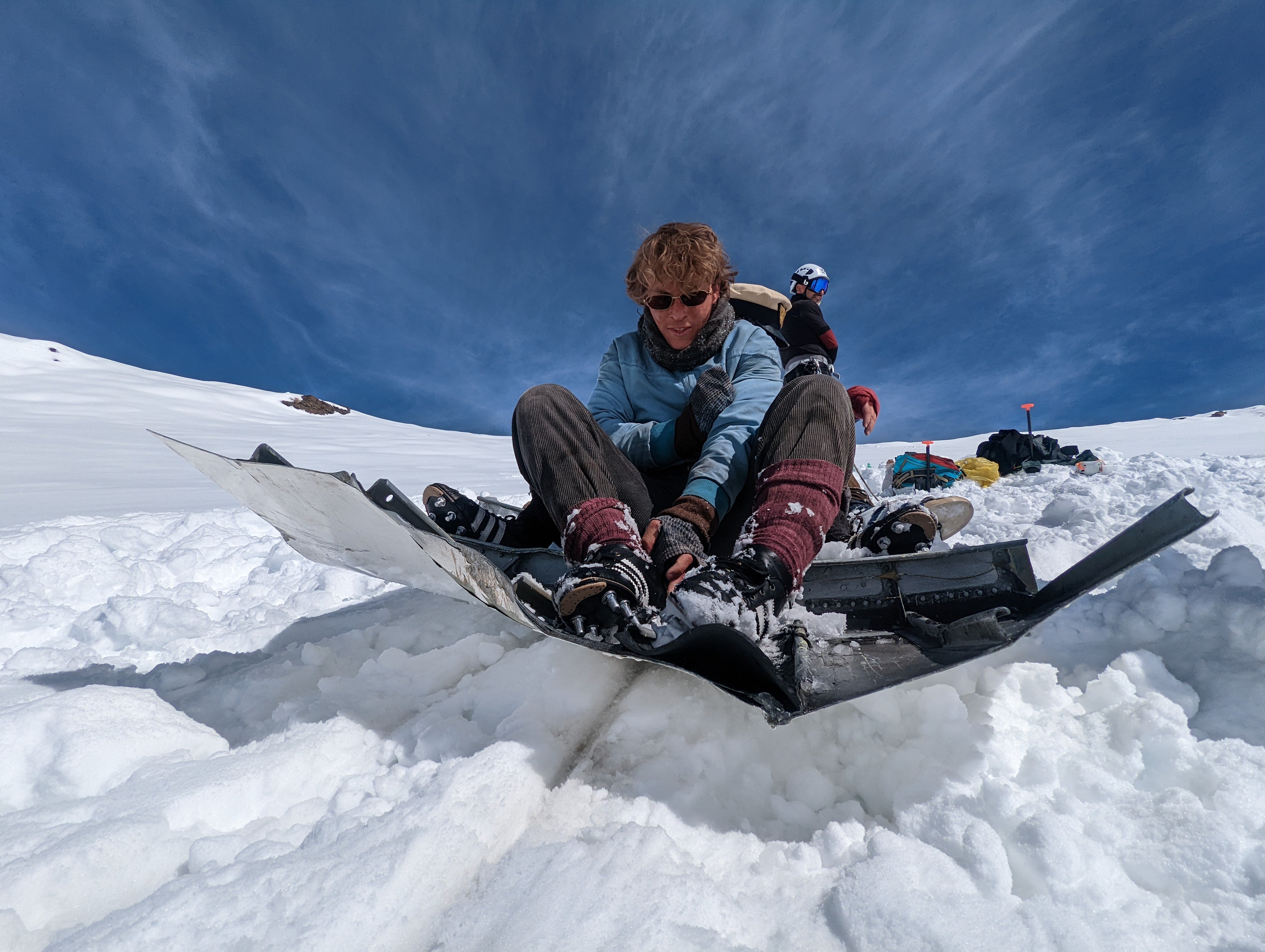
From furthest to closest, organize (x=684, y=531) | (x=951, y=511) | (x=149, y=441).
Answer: (x=149, y=441), (x=951, y=511), (x=684, y=531)

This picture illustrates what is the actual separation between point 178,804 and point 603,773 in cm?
63

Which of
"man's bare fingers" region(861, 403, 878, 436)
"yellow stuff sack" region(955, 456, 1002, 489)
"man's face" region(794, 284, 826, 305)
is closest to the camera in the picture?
"man's bare fingers" region(861, 403, 878, 436)

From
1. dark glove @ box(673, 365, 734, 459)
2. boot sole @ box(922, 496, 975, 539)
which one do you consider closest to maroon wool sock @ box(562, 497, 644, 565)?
dark glove @ box(673, 365, 734, 459)

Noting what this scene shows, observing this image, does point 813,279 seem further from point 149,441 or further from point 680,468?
point 149,441

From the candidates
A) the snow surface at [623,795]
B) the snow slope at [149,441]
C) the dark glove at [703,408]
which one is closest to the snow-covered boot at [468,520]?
the snow surface at [623,795]

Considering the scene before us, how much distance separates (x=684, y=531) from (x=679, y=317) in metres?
0.78

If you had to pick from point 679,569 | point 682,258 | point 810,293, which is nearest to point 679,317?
point 682,258

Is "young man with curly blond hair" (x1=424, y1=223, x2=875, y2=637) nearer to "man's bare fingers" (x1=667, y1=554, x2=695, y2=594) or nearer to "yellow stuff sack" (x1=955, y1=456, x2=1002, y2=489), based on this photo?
"man's bare fingers" (x1=667, y1=554, x2=695, y2=594)

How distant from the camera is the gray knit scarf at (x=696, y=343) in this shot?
181 centimetres

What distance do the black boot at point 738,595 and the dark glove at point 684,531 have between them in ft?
0.62

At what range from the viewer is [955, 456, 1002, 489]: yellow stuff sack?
5.72 meters

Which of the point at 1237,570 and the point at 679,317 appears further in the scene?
the point at 679,317

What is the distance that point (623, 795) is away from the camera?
87 centimetres

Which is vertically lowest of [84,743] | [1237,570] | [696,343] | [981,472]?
[84,743]
